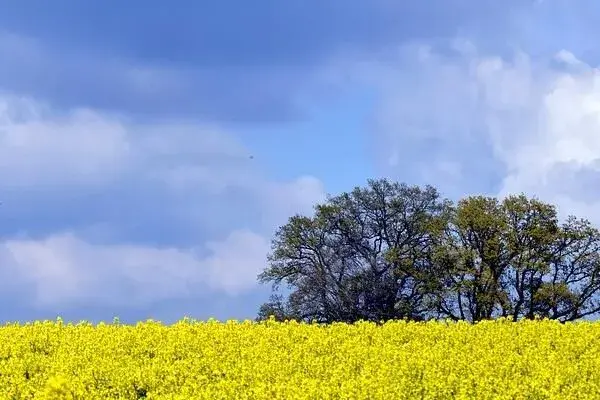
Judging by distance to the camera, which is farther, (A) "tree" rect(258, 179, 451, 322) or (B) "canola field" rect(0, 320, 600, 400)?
(A) "tree" rect(258, 179, 451, 322)

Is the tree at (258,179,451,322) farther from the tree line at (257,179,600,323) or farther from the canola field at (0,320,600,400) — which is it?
the canola field at (0,320,600,400)

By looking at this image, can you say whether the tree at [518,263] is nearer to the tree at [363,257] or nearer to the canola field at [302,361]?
the tree at [363,257]

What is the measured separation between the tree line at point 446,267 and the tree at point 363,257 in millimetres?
52

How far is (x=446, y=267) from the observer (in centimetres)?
4359

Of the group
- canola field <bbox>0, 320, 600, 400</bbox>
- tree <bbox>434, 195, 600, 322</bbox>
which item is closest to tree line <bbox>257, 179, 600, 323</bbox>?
tree <bbox>434, 195, 600, 322</bbox>

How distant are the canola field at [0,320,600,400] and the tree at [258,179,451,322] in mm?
26223

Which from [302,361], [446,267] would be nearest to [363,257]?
[446,267]

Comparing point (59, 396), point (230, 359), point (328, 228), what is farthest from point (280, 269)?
point (59, 396)

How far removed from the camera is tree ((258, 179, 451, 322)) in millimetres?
43469

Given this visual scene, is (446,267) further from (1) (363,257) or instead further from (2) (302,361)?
(2) (302,361)

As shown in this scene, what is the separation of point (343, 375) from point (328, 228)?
3431 cm

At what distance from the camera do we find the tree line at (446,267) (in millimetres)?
42906

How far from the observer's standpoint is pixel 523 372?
39.9 feet

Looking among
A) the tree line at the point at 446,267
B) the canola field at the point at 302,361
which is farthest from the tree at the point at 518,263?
the canola field at the point at 302,361
